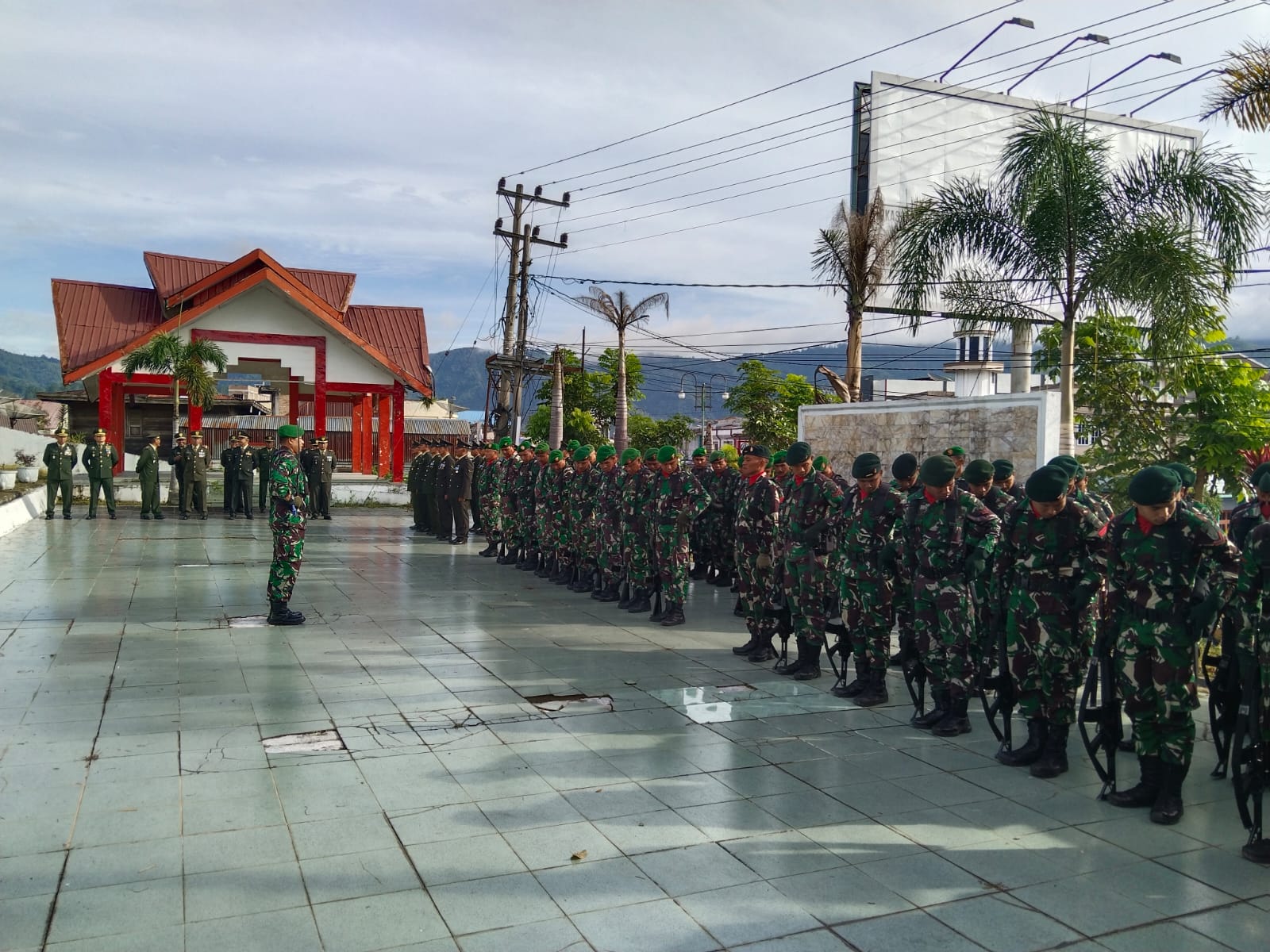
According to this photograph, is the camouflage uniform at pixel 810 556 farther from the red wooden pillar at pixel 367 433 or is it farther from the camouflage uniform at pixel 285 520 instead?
the red wooden pillar at pixel 367 433

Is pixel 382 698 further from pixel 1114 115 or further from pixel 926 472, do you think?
pixel 1114 115

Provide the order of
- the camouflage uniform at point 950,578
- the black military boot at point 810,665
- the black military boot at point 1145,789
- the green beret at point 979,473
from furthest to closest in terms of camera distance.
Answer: the black military boot at point 810,665 < the green beret at point 979,473 < the camouflage uniform at point 950,578 < the black military boot at point 1145,789

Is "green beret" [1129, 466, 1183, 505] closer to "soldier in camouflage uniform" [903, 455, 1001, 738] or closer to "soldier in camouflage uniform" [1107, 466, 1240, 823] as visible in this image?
"soldier in camouflage uniform" [1107, 466, 1240, 823]

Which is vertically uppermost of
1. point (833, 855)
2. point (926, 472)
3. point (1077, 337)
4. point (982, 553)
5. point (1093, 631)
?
point (1077, 337)

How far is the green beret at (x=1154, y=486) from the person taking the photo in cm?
471

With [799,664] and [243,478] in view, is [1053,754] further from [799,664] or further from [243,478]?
[243,478]

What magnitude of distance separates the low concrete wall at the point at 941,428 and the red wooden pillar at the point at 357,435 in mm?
22091

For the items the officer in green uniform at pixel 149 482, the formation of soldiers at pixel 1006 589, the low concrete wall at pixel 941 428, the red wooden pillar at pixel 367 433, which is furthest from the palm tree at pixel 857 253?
the red wooden pillar at pixel 367 433

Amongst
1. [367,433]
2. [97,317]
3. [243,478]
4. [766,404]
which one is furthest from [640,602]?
[367,433]

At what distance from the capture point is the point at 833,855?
4.32m

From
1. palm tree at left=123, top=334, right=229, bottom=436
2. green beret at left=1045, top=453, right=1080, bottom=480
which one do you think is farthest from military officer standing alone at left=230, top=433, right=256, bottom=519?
green beret at left=1045, top=453, right=1080, bottom=480

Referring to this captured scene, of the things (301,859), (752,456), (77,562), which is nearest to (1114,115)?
(752,456)

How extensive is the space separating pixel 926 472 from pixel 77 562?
39.0 feet

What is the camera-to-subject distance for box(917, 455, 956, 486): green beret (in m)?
6.12
